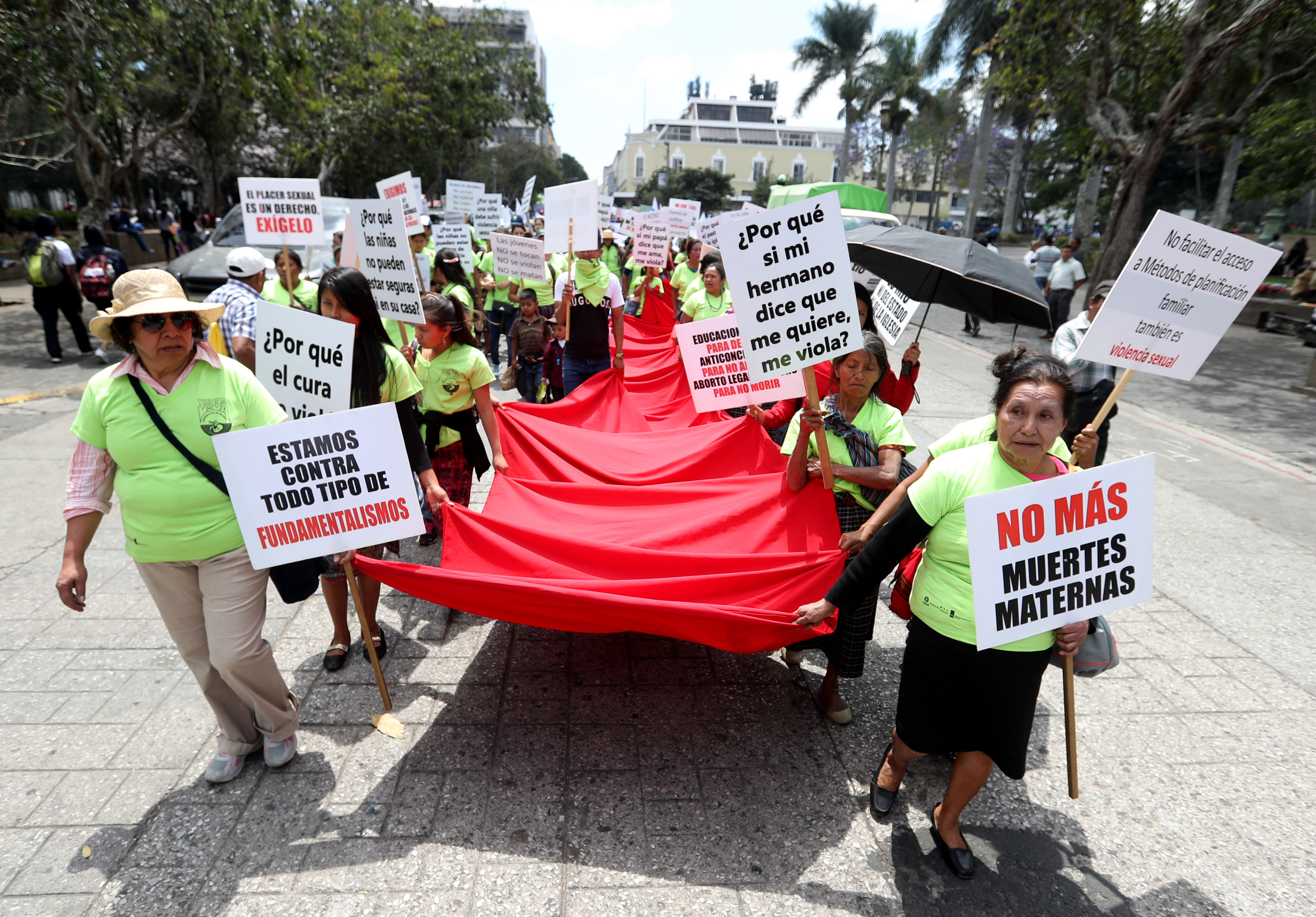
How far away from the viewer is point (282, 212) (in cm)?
620

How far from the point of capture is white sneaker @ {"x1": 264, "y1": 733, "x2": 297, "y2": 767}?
3336 millimetres

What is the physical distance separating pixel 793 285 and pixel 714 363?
2.14 metres

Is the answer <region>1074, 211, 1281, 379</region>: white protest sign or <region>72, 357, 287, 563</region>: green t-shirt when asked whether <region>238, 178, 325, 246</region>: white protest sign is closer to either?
<region>72, 357, 287, 563</region>: green t-shirt

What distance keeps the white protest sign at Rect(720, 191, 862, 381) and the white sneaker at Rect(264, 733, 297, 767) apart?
9.02 ft

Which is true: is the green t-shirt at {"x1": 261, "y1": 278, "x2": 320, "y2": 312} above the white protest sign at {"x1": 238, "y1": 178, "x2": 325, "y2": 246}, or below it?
below

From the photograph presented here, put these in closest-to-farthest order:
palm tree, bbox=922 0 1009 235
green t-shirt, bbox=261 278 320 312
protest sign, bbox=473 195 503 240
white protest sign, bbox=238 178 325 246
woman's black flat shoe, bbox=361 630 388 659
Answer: woman's black flat shoe, bbox=361 630 388 659 → green t-shirt, bbox=261 278 320 312 → white protest sign, bbox=238 178 325 246 → protest sign, bbox=473 195 503 240 → palm tree, bbox=922 0 1009 235

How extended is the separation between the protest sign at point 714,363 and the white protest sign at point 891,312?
1.06 meters

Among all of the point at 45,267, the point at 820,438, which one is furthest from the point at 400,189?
the point at 45,267

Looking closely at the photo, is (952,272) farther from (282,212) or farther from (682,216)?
(682,216)

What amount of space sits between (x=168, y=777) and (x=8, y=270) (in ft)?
73.5

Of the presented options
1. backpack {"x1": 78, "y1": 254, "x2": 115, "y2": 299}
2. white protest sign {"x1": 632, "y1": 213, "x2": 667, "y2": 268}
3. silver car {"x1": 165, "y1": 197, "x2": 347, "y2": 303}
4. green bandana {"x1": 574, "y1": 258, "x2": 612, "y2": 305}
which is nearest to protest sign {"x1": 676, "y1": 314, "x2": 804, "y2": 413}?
green bandana {"x1": 574, "y1": 258, "x2": 612, "y2": 305}

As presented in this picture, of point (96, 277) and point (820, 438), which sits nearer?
point (820, 438)

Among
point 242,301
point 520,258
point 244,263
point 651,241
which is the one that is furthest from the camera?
point 651,241

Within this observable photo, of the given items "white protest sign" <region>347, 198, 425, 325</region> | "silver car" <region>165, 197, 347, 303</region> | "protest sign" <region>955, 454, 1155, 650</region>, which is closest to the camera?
"protest sign" <region>955, 454, 1155, 650</region>
